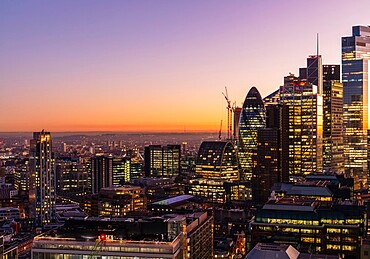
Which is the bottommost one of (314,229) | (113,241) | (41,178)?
(314,229)

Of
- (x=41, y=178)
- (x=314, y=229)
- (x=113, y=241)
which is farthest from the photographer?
(x=41, y=178)

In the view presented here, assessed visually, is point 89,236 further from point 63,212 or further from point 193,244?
point 63,212

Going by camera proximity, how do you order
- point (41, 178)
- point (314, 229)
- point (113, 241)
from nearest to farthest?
point (113, 241) < point (314, 229) < point (41, 178)

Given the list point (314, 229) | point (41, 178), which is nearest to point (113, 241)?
point (314, 229)

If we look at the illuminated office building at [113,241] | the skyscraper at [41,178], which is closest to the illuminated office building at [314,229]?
the illuminated office building at [113,241]

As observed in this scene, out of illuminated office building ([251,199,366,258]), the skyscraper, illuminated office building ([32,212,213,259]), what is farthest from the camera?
the skyscraper

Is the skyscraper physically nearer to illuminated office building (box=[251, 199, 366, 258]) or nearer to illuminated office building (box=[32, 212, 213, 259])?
illuminated office building (box=[251, 199, 366, 258])

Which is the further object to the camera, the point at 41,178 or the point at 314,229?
the point at 41,178

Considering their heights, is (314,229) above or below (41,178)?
below

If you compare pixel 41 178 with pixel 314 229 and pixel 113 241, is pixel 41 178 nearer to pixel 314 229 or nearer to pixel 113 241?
pixel 314 229

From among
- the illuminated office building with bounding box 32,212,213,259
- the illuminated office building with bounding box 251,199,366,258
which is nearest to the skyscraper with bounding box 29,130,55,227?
the illuminated office building with bounding box 251,199,366,258
